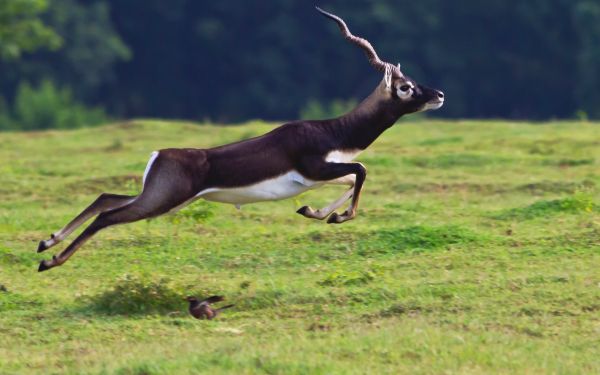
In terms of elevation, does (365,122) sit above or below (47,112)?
above

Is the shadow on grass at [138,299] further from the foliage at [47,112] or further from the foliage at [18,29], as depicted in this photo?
the foliage at [47,112]

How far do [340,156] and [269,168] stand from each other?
56 cm

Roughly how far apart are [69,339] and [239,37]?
40.4m

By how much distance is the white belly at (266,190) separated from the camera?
29.6ft

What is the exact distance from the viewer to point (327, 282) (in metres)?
9.31

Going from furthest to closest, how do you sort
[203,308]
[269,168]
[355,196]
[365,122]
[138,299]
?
[365,122]
[355,196]
[269,168]
[138,299]
[203,308]

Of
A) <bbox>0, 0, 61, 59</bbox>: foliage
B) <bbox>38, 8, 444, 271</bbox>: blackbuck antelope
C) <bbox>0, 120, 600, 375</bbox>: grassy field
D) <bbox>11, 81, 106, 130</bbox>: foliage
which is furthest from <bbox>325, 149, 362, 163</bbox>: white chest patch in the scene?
<bbox>11, 81, 106, 130</bbox>: foliage

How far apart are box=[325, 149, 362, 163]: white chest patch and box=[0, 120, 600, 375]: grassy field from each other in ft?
2.55

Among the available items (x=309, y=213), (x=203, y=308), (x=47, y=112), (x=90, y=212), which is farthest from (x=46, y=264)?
(x=47, y=112)

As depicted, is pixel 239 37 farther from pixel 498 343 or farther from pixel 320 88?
pixel 498 343

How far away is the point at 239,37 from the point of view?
48.0 m

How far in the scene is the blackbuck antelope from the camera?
29.1 ft

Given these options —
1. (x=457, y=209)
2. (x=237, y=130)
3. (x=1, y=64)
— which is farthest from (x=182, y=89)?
(x=457, y=209)

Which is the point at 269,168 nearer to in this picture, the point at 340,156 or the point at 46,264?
the point at 340,156
